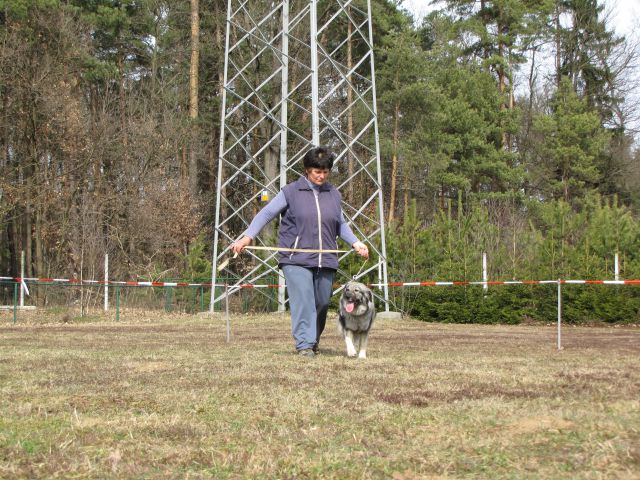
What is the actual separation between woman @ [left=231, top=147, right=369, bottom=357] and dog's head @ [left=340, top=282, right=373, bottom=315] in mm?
197

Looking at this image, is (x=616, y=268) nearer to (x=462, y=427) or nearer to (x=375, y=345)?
(x=375, y=345)

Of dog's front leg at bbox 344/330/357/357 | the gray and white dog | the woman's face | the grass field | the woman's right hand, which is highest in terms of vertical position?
the woman's face

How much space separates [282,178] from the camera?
2080 centimetres

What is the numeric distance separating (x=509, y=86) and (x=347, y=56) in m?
9.38

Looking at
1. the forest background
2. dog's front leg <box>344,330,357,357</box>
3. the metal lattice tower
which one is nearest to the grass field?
dog's front leg <box>344,330,357,357</box>

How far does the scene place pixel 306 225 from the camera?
8508 millimetres

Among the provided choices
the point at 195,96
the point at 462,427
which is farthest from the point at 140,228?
the point at 462,427

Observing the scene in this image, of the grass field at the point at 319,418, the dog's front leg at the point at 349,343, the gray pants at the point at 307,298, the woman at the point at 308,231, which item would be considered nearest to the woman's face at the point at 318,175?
the woman at the point at 308,231

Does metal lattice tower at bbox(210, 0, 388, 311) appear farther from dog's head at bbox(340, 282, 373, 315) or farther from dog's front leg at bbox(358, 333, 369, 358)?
dog's head at bbox(340, 282, 373, 315)

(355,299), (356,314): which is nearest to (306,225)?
(355,299)

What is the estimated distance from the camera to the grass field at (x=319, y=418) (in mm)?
3834

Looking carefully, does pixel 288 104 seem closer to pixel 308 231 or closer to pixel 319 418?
pixel 308 231

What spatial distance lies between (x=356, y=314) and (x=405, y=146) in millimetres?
28912

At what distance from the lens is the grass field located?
3.83 meters
